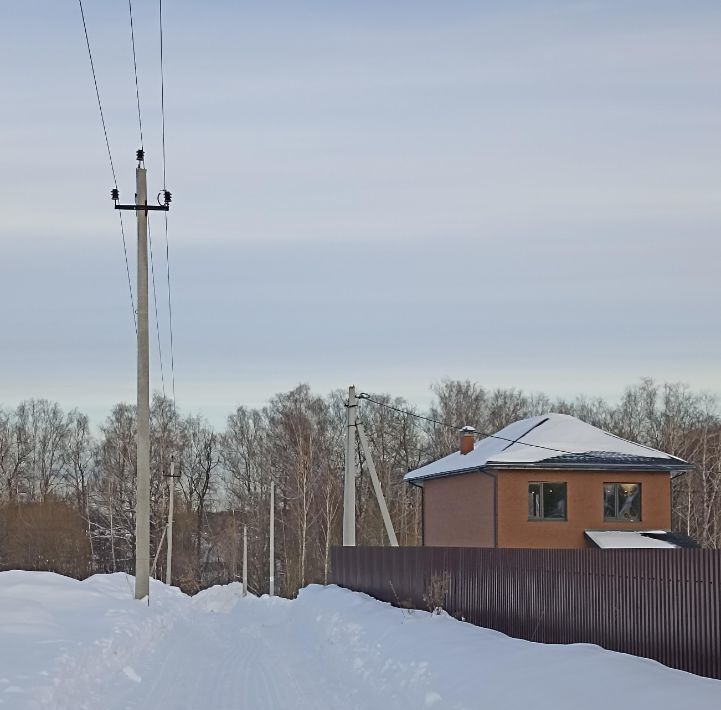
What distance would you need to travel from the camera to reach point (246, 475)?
77.3m

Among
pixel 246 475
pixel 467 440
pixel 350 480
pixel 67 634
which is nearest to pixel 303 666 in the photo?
pixel 67 634

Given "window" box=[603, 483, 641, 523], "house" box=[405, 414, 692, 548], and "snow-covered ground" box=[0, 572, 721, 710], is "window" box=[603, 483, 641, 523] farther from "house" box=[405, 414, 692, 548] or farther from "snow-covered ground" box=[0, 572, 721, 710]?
"snow-covered ground" box=[0, 572, 721, 710]

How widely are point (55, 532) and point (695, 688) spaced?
65316mm

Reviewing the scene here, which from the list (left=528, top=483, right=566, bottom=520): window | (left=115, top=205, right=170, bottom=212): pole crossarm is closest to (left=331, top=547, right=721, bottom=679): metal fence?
(left=115, top=205, right=170, bottom=212): pole crossarm

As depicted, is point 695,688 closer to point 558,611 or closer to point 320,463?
point 558,611

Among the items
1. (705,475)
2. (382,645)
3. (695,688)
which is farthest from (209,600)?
(695,688)

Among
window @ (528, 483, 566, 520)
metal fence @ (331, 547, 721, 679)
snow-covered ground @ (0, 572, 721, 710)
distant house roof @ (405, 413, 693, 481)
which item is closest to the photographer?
snow-covered ground @ (0, 572, 721, 710)

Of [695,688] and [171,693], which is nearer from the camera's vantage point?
[695,688]

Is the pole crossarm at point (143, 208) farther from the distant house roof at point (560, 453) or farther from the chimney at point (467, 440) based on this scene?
the chimney at point (467, 440)

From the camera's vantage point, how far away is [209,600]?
52.2 metres

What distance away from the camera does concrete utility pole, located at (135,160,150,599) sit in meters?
24.2

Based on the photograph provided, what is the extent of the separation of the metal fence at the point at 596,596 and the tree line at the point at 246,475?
45.3m

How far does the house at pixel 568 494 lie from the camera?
33.3 metres

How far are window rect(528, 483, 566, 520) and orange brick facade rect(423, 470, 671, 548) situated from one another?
6.9 inches
